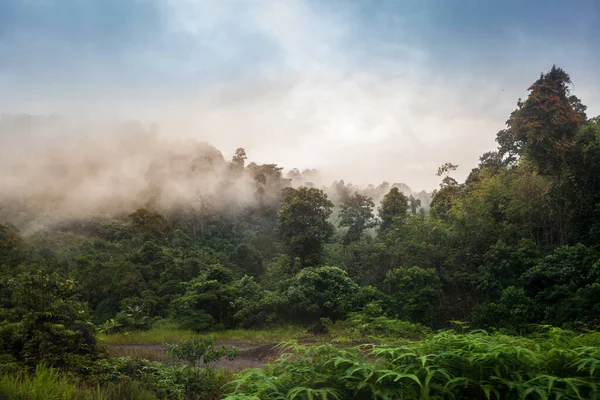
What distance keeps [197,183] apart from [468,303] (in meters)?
26.1

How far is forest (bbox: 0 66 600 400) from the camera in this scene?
1.89 meters

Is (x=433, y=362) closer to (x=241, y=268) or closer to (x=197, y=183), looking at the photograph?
(x=241, y=268)

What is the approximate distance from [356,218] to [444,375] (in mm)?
22317

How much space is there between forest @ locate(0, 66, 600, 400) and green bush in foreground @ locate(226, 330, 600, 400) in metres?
0.01

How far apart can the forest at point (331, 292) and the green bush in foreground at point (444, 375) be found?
1 centimetres

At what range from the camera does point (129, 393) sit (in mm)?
3670

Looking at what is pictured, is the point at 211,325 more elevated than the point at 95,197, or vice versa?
the point at 95,197

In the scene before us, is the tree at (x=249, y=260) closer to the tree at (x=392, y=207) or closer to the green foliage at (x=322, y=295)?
the green foliage at (x=322, y=295)

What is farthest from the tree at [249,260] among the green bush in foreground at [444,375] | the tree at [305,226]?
the green bush in foreground at [444,375]

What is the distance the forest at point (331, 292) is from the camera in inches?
74.2

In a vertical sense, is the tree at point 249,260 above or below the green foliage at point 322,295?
above

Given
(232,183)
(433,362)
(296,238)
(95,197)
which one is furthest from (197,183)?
(433,362)

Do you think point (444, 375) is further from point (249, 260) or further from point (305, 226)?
point (249, 260)

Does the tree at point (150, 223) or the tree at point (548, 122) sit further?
the tree at point (150, 223)
